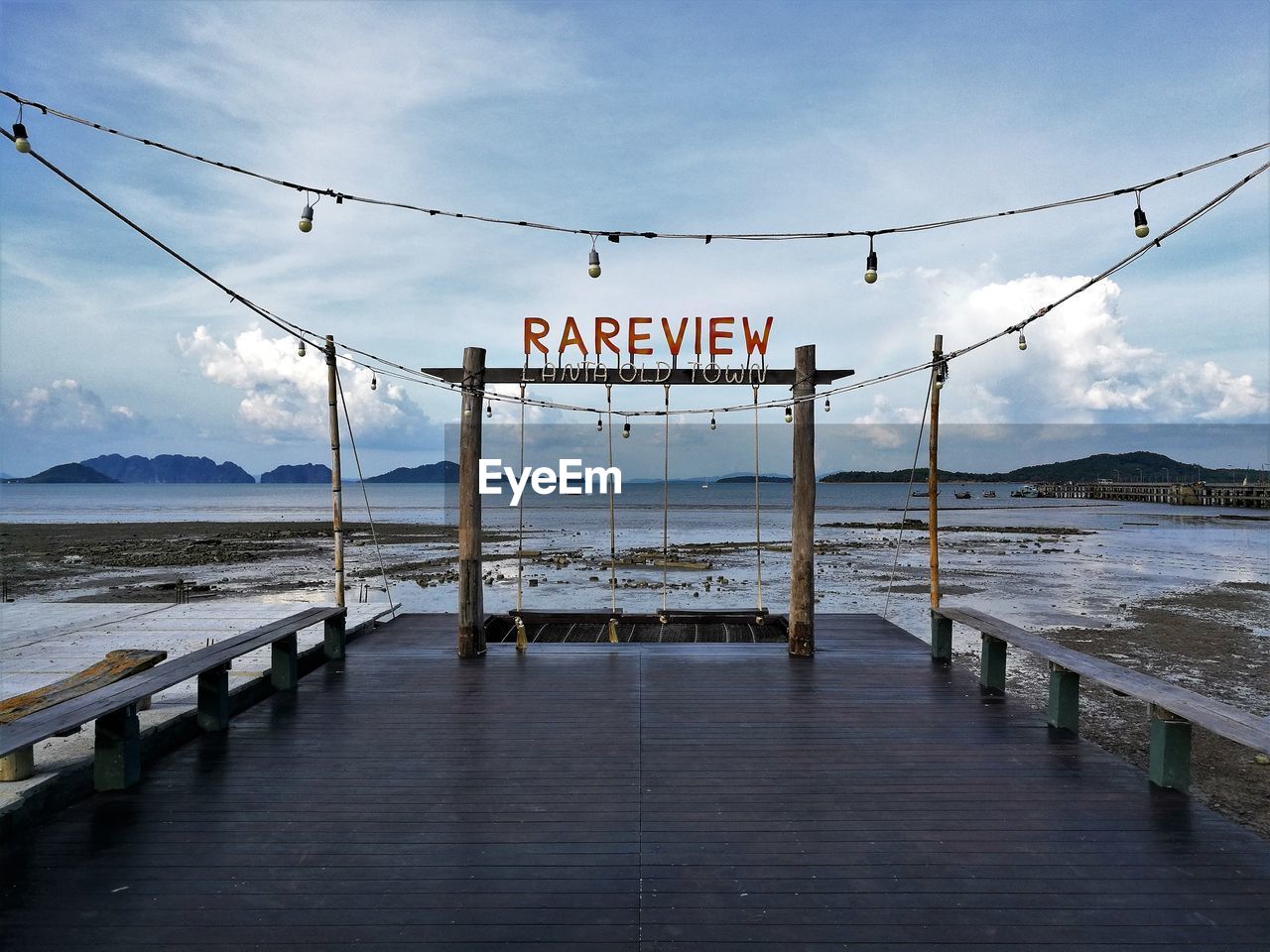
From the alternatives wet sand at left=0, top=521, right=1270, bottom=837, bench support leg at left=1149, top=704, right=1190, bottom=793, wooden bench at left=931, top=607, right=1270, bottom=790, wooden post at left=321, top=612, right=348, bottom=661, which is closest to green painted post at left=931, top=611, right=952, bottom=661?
wooden bench at left=931, top=607, right=1270, bottom=790

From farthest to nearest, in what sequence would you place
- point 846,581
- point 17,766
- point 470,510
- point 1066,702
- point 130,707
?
1. point 846,581
2. point 470,510
3. point 1066,702
4. point 130,707
5. point 17,766

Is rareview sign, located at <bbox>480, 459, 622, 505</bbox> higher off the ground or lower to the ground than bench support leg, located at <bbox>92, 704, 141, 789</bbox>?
higher

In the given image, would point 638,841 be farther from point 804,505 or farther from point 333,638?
point 333,638

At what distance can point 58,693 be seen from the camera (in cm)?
539

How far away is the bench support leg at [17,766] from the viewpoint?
15.5 feet

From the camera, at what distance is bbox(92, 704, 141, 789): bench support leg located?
498cm

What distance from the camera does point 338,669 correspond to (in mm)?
8500

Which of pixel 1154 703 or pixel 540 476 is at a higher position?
pixel 540 476

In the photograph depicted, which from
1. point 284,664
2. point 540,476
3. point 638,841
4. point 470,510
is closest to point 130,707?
point 284,664

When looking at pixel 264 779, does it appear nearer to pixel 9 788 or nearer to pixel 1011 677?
pixel 9 788

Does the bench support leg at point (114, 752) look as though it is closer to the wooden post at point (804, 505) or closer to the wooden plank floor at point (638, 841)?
the wooden plank floor at point (638, 841)

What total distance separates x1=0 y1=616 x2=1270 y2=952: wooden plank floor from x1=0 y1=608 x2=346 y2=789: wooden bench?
0.83ft

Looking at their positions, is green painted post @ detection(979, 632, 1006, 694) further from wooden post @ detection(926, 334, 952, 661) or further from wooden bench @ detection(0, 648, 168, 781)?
wooden bench @ detection(0, 648, 168, 781)

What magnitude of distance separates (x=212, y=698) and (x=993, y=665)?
7287 millimetres
